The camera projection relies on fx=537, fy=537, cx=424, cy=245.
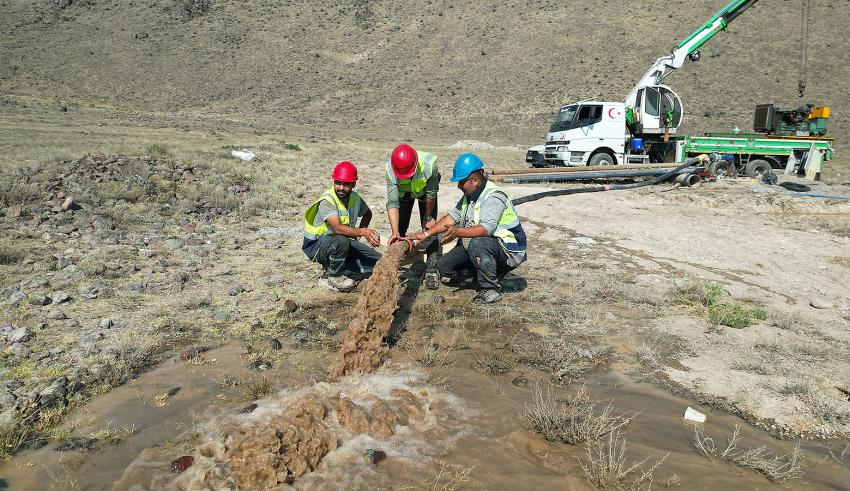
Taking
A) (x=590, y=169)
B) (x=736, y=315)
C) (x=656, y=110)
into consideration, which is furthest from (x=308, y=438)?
(x=656, y=110)

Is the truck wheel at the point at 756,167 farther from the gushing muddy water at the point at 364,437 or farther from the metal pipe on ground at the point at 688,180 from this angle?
the gushing muddy water at the point at 364,437

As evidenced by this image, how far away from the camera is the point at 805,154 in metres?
14.6

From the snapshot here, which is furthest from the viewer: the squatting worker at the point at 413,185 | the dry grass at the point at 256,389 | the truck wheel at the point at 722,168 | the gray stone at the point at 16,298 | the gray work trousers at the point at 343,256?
the truck wheel at the point at 722,168

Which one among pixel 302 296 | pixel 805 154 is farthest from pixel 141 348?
pixel 805 154

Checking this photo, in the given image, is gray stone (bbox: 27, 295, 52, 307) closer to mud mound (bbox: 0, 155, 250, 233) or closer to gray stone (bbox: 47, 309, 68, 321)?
gray stone (bbox: 47, 309, 68, 321)

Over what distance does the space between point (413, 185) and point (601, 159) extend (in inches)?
406

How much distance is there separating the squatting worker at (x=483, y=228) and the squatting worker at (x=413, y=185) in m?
0.42

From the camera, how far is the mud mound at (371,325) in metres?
3.87

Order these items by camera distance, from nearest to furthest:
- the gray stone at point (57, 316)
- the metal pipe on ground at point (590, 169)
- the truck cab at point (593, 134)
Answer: the gray stone at point (57, 316)
the metal pipe on ground at point (590, 169)
the truck cab at point (593, 134)

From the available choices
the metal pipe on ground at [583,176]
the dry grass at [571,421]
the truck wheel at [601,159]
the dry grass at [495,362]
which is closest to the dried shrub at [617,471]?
the dry grass at [571,421]

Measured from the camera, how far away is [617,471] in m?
2.77

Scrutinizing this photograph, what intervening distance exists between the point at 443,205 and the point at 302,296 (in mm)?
5470

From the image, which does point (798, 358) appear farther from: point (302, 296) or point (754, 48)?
point (754, 48)

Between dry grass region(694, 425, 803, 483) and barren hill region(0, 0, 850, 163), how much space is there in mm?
28690
